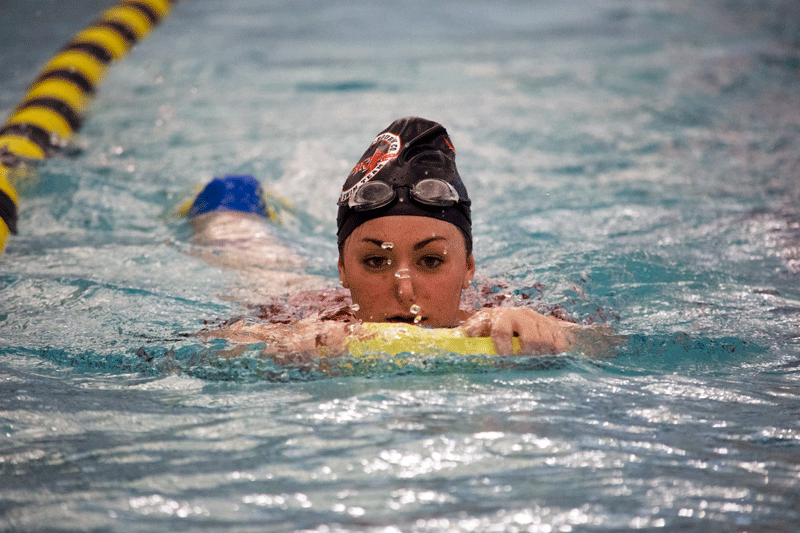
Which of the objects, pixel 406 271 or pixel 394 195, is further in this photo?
pixel 394 195

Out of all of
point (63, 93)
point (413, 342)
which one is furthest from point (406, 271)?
point (63, 93)

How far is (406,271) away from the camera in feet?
8.99

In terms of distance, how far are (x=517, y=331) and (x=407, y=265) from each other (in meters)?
0.49

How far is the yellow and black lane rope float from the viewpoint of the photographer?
551cm

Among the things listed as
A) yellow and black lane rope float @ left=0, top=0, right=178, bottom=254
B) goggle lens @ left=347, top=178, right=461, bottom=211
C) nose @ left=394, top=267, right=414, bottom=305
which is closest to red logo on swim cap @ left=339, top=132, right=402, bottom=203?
goggle lens @ left=347, top=178, right=461, bottom=211

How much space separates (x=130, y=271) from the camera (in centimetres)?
397

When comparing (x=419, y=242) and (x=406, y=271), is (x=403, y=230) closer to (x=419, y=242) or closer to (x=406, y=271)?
(x=419, y=242)

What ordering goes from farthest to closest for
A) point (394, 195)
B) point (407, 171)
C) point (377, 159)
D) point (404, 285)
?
point (377, 159) < point (407, 171) < point (394, 195) < point (404, 285)

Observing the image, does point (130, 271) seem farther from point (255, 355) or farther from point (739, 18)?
point (739, 18)

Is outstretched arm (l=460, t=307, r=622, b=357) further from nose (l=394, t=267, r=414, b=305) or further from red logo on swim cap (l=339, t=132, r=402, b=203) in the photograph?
→ red logo on swim cap (l=339, t=132, r=402, b=203)

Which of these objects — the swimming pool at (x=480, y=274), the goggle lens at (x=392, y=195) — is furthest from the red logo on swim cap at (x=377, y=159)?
the swimming pool at (x=480, y=274)

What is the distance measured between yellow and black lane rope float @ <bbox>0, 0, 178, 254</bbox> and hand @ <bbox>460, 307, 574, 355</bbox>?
317 centimetres

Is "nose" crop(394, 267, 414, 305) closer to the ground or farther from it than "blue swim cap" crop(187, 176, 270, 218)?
closer to the ground

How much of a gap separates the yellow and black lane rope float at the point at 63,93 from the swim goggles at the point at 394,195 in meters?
2.59
